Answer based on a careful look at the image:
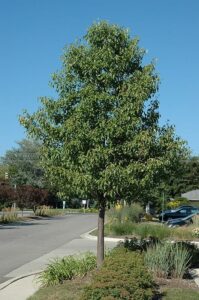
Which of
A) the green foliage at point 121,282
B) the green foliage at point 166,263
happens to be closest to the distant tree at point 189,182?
the green foliage at point 166,263

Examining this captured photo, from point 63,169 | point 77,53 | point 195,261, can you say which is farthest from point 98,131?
point 195,261

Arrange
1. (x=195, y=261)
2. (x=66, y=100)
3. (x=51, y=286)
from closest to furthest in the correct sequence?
(x=51, y=286), (x=66, y=100), (x=195, y=261)

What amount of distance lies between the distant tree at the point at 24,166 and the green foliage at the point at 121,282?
7518 centimetres

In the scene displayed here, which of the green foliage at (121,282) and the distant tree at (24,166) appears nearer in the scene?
the green foliage at (121,282)

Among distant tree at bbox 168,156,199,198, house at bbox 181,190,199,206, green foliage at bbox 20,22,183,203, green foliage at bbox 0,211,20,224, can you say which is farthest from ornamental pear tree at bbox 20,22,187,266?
distant tree at bbox 168,156,199,198

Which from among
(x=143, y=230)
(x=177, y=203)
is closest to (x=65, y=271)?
(x=143, y=230)

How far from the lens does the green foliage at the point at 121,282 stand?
7.38 metres

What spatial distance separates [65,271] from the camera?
10742 mm

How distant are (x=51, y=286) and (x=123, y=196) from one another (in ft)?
7.39

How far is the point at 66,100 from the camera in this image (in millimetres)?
11055

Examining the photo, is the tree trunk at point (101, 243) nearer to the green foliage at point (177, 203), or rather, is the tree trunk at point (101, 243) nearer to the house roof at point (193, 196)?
the green foliage at point (177, 203)

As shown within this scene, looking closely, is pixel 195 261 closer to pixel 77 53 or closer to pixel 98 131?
pixel 98 131

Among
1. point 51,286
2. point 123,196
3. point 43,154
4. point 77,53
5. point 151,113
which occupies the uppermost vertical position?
point 77,53

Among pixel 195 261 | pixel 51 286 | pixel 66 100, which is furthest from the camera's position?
pixel 195 261
